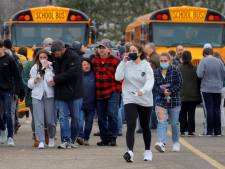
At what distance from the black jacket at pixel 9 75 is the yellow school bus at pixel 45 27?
11.8m

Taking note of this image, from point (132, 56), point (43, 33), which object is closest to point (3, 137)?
point (132, 56)

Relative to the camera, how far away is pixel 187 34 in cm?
3002

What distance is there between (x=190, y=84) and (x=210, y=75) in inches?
17.9

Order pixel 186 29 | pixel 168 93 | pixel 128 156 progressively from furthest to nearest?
pixel 186 29, pixel 168 93, pixel 128 156

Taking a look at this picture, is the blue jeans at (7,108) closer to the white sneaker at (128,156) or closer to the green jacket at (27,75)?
the green jacket at (27,75)

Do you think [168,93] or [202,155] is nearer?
[202,155]

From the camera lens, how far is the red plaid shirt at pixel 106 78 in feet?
54.4

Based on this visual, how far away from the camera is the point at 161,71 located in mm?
15984

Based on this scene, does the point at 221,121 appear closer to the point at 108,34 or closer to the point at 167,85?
the point at 167,85

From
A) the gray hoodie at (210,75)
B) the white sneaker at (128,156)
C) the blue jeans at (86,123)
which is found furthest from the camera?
the gray hoodie at (210,75)

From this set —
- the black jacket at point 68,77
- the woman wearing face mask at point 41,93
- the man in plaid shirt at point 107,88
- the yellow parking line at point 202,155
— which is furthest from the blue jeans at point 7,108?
the yellow parking line at point 202,155

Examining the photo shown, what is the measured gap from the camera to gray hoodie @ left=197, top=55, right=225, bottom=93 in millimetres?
19391

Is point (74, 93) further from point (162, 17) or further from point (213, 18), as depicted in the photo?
point (213, 18)

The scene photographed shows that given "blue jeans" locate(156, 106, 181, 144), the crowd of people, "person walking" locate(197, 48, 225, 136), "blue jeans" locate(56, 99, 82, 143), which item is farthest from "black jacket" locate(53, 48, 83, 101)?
"person walking" locate(197, 48, 225, 136)
